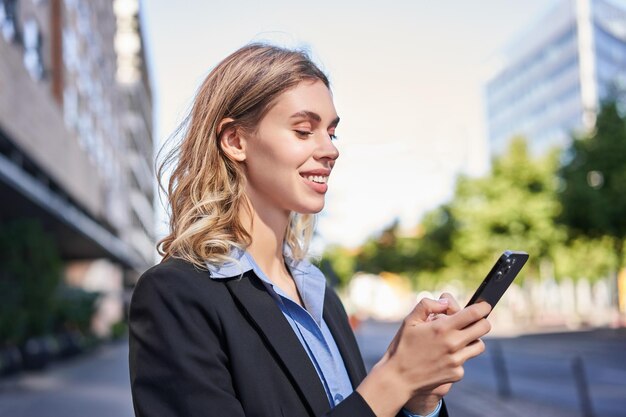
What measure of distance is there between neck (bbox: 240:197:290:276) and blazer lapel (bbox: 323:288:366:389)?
0.69ft

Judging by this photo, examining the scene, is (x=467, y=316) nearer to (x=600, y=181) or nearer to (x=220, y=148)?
(x=220, y=148)

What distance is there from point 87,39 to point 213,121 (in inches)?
1602

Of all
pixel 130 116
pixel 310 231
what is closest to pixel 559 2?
pixel 130 116

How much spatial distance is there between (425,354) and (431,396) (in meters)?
0.17

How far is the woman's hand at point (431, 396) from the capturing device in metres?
1.64

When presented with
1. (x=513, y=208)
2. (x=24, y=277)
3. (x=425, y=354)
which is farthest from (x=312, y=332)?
(x=513, y=208)

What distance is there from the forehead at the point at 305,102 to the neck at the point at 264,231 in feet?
0.77

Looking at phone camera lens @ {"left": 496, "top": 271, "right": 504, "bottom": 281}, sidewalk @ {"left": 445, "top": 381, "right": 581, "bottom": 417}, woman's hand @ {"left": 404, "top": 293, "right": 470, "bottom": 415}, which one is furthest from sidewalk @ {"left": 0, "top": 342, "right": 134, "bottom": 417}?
phone camera lens @ {"left": 496, "top": 271, "right": 504, "bottom": 281}

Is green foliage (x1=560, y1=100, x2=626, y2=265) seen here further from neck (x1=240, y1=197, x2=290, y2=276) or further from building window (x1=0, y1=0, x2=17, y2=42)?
neck (x1=240, y1=197, x2=290, y2=276)

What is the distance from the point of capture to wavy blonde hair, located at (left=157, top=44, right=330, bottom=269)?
1.92m

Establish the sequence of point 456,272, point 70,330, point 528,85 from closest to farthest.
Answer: point 70,330 → point 456,272 → point 528,85

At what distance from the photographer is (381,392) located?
1.62 m

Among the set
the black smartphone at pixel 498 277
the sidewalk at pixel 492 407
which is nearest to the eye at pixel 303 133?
the black smartphone at pixel 498 277

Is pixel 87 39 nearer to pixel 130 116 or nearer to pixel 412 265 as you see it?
pixel 130 116
